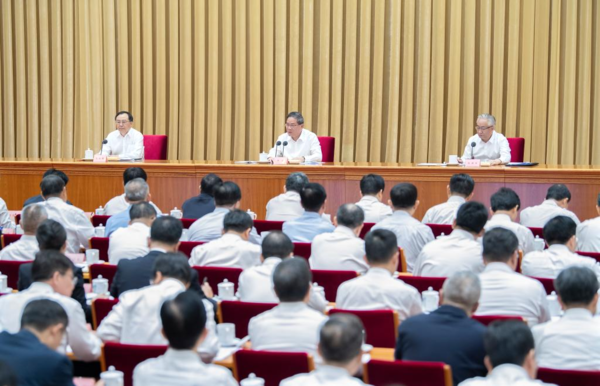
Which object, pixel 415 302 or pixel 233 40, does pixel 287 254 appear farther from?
pixel 233 40

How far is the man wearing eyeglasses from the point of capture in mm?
9844

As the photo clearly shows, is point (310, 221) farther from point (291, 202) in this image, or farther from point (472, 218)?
point (472, 218)

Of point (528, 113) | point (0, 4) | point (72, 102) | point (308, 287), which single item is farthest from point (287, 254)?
point (0, 4)

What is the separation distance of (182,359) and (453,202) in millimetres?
4518

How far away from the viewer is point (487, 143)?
394 inches

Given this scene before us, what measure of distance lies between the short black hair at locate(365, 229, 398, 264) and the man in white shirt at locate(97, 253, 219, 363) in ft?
2.89

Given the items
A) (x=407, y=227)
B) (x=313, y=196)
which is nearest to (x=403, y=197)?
(x=407, y=227)

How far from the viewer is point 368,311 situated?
3.99 meters

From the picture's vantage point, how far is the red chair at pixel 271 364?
3.34 meters

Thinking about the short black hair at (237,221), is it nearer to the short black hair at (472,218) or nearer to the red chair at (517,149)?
the short black hair at (472,218)

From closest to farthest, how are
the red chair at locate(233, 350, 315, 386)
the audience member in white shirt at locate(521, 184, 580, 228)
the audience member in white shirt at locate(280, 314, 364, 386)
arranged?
the audience member in white shirt at locate(280, 314, 364, 386) → the red chair at locate(233, 350, 315, 386) → the audience member in white shirt at locate(521, 184, 580, 228)

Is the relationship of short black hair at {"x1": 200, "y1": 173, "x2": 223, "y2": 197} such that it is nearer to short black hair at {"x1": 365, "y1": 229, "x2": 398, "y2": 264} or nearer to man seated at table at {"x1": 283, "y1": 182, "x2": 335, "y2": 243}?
man seated at table at {"x1": 283, "y1": 182, "x2": 335, "y2": 243}

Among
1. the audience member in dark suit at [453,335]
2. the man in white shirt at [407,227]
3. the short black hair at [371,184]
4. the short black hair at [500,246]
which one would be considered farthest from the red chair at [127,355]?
the short black hair at [371,184]

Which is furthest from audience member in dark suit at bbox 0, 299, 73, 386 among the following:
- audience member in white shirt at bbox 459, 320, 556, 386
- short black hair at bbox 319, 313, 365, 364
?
audience member in white shirt at bbox 459, 320, 556, 386
